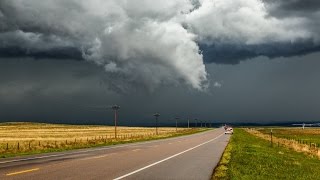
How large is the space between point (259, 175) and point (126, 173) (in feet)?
17.4

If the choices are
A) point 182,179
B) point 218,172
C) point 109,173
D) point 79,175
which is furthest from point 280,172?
point 79,175

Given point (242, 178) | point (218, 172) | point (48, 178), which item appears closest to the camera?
point (48, 178)

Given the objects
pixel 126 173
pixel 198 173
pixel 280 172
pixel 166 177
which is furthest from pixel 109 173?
pixel 280 172

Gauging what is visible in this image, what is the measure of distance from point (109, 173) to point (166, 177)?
2.33 metres

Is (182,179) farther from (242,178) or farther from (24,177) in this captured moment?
(24,177)

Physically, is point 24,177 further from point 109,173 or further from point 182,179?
point 182,179

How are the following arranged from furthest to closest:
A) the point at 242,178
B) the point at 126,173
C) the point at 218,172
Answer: the point at 218,172, the point at 126,173, the point at 242,178

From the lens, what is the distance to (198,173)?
19.2 m

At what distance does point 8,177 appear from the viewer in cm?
1625

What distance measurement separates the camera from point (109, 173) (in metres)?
18.1

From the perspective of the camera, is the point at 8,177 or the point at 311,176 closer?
the point at 8,177

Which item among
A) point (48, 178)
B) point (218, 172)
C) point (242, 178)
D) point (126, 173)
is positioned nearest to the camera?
point (48, 178)

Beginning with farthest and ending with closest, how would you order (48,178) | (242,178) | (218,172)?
(218,172)
(242,178)
(48,178)

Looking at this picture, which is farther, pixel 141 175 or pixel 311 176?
pixel 311 176
